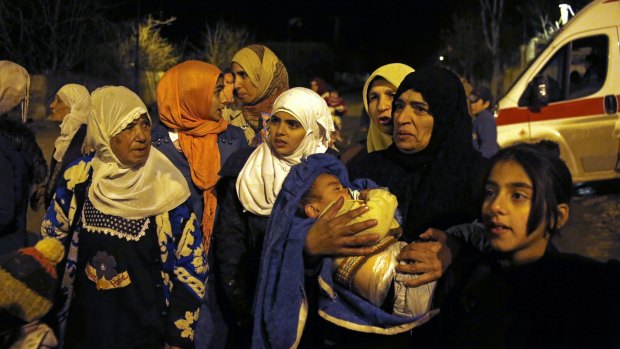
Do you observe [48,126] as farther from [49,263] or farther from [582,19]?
[49,263]

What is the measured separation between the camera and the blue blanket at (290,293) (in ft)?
9.03

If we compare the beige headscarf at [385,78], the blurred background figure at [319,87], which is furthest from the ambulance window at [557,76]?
the beige headscarf at [385,78]

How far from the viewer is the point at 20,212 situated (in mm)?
4320

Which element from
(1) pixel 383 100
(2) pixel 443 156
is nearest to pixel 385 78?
(1) pixel 383 100

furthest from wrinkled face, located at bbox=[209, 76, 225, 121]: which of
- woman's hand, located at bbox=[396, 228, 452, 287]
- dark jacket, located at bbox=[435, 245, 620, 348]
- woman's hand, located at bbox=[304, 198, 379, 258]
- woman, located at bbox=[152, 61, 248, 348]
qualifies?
dark jacket, located at bbox=[435, 245, 620, 348]

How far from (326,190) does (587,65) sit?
10.2m

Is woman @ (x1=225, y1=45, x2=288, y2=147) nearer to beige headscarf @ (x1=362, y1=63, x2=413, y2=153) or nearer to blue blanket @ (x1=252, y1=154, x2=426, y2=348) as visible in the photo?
beige headscarf @ (x1=362, y1=63, x2=413, y2=153)

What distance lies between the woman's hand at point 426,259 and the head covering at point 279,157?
88cm

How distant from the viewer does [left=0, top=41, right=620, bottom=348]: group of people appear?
2.43 metres

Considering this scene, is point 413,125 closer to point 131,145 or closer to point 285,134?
point 285,134

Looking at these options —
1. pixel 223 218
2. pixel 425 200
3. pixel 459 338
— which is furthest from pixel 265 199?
pixel 459 338

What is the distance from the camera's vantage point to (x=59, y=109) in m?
5.96

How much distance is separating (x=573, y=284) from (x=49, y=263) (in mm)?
1622

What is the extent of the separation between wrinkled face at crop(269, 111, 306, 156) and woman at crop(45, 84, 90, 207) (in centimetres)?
198
